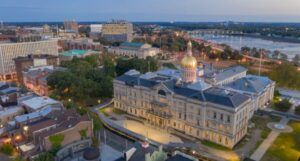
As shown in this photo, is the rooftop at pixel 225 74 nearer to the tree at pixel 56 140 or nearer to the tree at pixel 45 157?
the tree at pixel 56 140

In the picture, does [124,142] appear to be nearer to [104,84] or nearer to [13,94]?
[104,84]

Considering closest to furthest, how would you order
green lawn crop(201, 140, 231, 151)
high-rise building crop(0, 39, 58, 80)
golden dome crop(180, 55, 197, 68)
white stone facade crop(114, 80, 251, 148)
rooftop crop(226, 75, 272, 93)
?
white stone facade crop(114, 80, 251, 148), green lawn crop(201, 140, 231, 151), golden dome crop(180, 55, 197, 68), rooftop crop(226, 75, 272, 93), high-rise building crop(0, 39, 58, 80)

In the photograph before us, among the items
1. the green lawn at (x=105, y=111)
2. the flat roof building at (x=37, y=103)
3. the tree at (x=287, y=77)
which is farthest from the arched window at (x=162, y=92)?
the tree at (x=287, y=77)

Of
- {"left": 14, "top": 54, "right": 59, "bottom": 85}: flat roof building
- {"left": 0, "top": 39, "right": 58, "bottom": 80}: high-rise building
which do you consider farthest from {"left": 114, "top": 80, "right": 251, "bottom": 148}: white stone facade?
{"left": 0, "top": 39, "right": 58, "bottom": 80}: high-rise building

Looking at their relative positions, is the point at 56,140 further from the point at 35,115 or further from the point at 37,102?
the point at 37,102

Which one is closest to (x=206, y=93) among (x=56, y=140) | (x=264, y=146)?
(x=264, y=146)

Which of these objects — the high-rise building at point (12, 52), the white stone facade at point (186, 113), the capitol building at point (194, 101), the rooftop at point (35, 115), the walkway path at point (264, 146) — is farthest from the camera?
the high-rise building at point (12, 52)

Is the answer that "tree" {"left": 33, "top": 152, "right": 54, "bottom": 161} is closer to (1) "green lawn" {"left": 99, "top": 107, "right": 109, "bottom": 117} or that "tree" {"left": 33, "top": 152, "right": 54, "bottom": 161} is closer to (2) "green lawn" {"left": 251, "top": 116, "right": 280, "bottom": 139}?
(1) "green lawn" {"left": 99, "top": 107, "right": 109, "bottom": 117}
